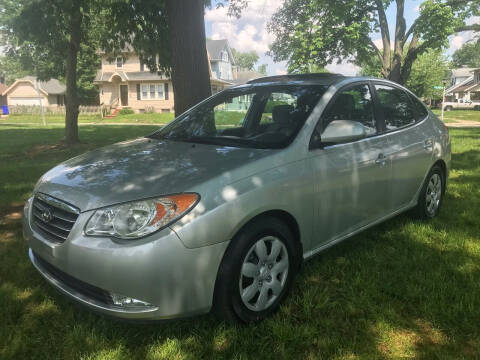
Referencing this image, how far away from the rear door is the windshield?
99 cm

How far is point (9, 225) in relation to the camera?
190 inches

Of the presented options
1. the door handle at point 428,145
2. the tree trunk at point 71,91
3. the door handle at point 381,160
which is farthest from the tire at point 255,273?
the tree trunk at point 71,91

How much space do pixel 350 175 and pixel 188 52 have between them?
3746 mm

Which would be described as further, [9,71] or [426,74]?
[9,71]

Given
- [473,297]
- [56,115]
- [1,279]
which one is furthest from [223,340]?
[56,115]

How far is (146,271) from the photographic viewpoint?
2.22 metres

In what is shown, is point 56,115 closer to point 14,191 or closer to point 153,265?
point 14,191

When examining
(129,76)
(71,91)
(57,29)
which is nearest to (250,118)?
(57,29)

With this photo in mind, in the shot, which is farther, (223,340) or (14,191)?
(14,191)

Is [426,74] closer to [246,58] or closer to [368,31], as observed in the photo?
[368,31]

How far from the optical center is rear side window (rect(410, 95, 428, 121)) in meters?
4.60

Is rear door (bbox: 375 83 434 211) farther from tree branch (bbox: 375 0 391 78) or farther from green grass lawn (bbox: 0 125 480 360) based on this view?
tree branch (bbox: 375 0 391 78)

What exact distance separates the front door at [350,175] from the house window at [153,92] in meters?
35.6

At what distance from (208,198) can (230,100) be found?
2038 millimetres
